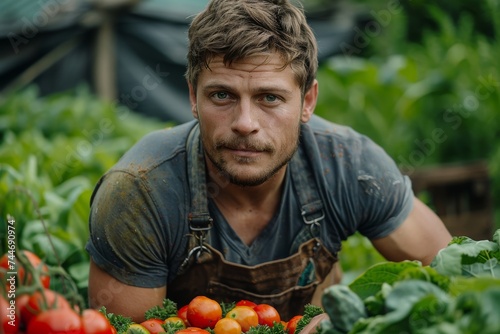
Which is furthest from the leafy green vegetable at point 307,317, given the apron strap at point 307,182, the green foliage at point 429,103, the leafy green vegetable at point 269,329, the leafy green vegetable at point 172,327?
the green foliage at point 429,103

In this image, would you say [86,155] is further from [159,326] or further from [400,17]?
[400,17]

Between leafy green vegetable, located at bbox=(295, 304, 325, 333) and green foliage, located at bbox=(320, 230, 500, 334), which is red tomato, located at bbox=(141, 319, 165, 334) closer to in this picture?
leafy green vegetable, located at bbox=(295, 304, 325, 333)

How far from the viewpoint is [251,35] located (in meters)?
3.28

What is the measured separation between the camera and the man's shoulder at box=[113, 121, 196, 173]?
3.60 meters

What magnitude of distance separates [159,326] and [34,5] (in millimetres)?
6160

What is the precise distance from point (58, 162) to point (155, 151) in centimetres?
242

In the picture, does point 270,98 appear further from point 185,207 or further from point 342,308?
point 342,308

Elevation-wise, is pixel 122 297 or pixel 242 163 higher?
pixel 242 163

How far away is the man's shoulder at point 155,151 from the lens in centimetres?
360

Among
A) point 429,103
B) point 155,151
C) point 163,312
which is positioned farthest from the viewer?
point 429,103

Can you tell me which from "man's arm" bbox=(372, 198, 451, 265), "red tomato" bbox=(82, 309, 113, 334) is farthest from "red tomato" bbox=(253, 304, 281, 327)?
"man's arm" bbox=(372, 198, 451, 265)

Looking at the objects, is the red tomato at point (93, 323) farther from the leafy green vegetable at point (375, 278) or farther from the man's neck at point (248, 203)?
the man's neck at point (248, 203)

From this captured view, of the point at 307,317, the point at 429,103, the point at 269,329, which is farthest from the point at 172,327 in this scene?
the point at 429,103

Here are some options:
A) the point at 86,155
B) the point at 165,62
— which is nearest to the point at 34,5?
the point at 165,62
